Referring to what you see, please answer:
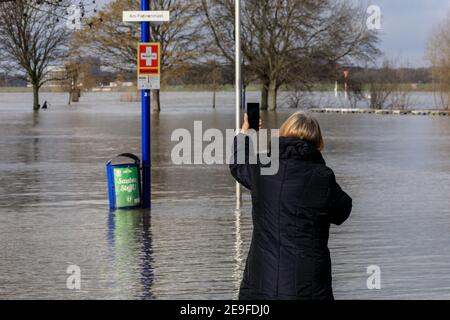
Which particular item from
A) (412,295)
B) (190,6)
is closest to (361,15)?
(190,6)

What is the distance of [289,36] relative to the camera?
230 feet

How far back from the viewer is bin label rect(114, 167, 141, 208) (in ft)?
52.9

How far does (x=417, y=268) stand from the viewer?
11328 mm

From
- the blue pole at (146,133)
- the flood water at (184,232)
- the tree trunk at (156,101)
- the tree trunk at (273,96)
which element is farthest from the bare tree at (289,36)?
the blue pole at (146,133)

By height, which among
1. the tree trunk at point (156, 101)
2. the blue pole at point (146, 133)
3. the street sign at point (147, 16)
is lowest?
the tree trunk at point (156, 101)

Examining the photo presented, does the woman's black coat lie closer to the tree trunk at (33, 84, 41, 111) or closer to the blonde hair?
the blonde hair

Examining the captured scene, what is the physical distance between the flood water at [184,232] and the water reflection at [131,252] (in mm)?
12

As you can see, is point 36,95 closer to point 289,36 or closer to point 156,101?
point 156,101

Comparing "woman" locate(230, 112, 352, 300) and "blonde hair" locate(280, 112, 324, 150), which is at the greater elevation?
"blonde hair" locate(280, 112, 324, 150)

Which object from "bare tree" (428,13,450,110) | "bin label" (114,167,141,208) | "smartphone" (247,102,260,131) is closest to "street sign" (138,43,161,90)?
"bin label" (114,167,141,208)

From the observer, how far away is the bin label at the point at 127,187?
52.9ft

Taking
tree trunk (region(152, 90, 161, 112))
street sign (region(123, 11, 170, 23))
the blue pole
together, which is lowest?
tree trunk (region(152, 90, 161, 112))

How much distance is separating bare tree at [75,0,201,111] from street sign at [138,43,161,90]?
53517 mm

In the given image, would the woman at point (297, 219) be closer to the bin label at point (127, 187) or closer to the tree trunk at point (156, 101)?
the bin label at point (127, 187)
